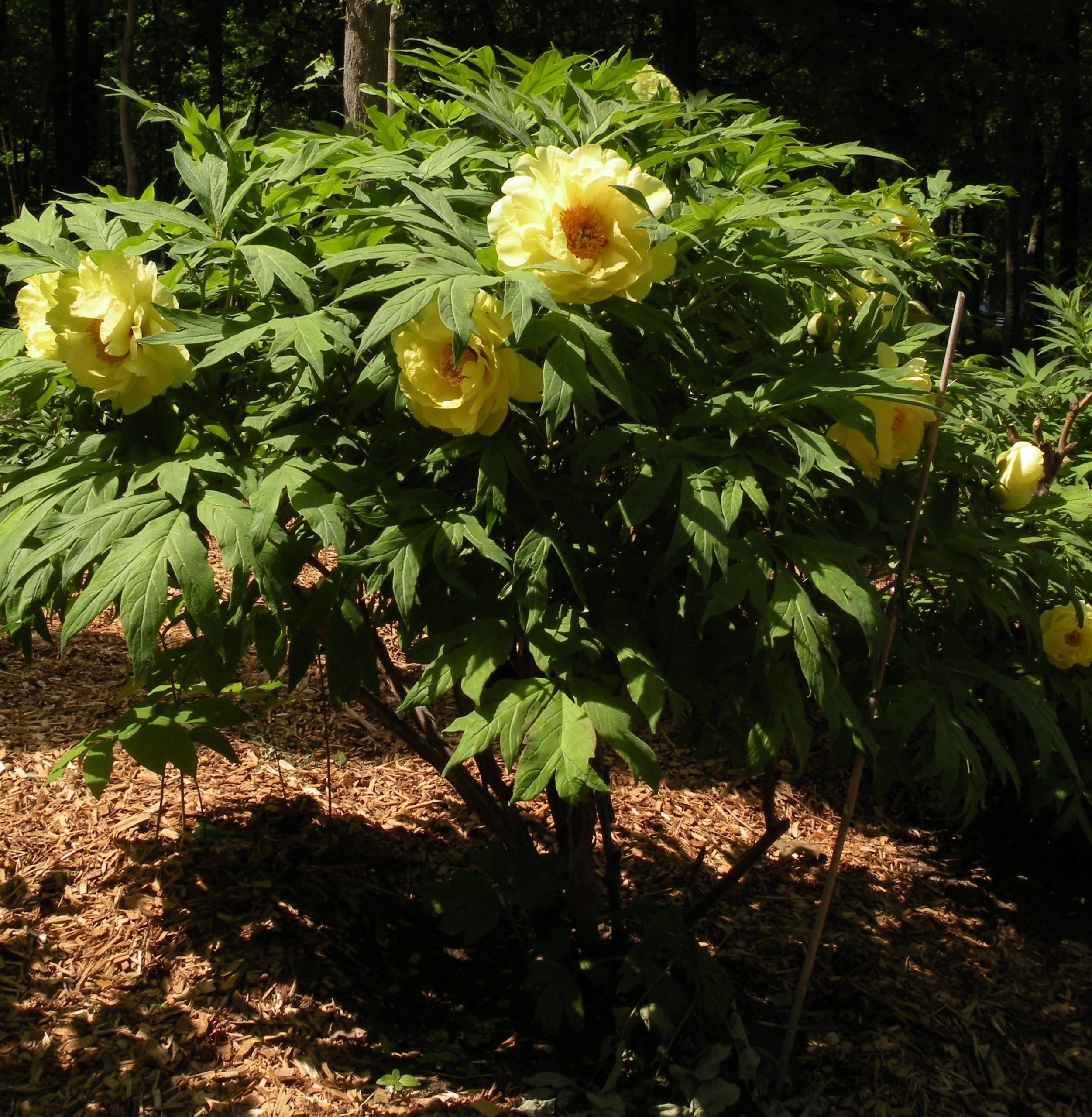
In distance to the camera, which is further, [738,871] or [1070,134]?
[1070,134]

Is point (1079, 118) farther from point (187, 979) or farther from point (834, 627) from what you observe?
point (187, 979)

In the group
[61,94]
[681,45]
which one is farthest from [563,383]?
[61,94]

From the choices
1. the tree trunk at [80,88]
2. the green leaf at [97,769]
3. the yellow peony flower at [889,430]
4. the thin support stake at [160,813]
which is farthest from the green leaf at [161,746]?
the tree trunk at [80,88]

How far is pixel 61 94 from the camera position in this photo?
1662 cm

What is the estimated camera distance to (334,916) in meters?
3.03

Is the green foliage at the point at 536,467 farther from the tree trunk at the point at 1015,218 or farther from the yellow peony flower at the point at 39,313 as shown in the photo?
the tree trunk at the point at 1015,218

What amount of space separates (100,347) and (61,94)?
17.9 m

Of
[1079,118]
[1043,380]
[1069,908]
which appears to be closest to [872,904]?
[1069,908]

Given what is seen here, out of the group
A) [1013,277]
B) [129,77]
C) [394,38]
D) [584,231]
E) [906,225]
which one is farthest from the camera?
[1013,277]

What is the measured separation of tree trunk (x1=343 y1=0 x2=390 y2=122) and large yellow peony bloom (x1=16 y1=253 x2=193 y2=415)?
13.1 ft

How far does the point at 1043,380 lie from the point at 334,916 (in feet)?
10.3

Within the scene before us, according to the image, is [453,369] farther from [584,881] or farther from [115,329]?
[584,881]

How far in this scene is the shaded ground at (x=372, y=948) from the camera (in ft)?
8.32

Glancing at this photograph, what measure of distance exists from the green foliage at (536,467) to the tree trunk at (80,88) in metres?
16.9
